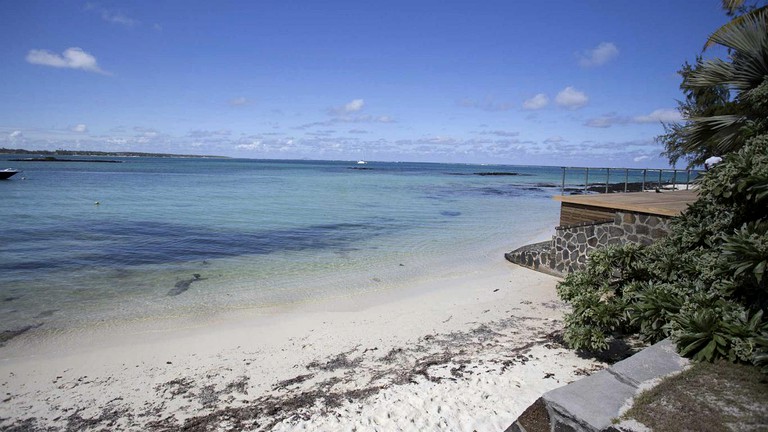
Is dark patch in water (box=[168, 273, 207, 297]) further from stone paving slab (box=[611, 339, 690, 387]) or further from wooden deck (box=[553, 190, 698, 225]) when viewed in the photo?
wooden deck (box=[553, 190, 698, 225])

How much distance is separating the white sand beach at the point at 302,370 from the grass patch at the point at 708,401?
144 cm

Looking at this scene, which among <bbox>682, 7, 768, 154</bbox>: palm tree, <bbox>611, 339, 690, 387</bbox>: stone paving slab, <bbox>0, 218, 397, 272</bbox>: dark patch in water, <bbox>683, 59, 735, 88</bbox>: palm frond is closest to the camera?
<bbox>611, 339, 690, 387</bbox>: stone paving slab

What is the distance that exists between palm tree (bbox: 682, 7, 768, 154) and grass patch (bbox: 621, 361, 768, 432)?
4.44 metres

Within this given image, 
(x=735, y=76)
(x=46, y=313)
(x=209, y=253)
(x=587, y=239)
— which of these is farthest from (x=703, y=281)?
(x=209, y=253)

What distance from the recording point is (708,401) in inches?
143

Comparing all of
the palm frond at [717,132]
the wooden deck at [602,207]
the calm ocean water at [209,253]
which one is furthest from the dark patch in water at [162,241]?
the palm frond at [717,132]

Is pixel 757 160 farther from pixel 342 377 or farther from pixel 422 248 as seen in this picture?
pixel 422 248

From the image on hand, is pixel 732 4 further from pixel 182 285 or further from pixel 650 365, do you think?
pixel 182 285

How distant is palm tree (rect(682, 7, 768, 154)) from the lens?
23.7 ft

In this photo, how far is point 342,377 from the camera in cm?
595

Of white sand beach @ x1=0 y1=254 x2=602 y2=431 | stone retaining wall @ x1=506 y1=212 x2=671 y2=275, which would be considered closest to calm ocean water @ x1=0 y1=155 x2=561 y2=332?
white sand beach @ x1=0 y1=254 x2=602 y2=431

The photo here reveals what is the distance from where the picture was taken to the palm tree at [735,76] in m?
7.23

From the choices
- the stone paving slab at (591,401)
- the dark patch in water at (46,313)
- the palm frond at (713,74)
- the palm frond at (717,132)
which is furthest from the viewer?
the dark patch in water at (46,313)

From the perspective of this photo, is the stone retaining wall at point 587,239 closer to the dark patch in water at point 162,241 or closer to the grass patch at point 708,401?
the grass patch at point 708,401
